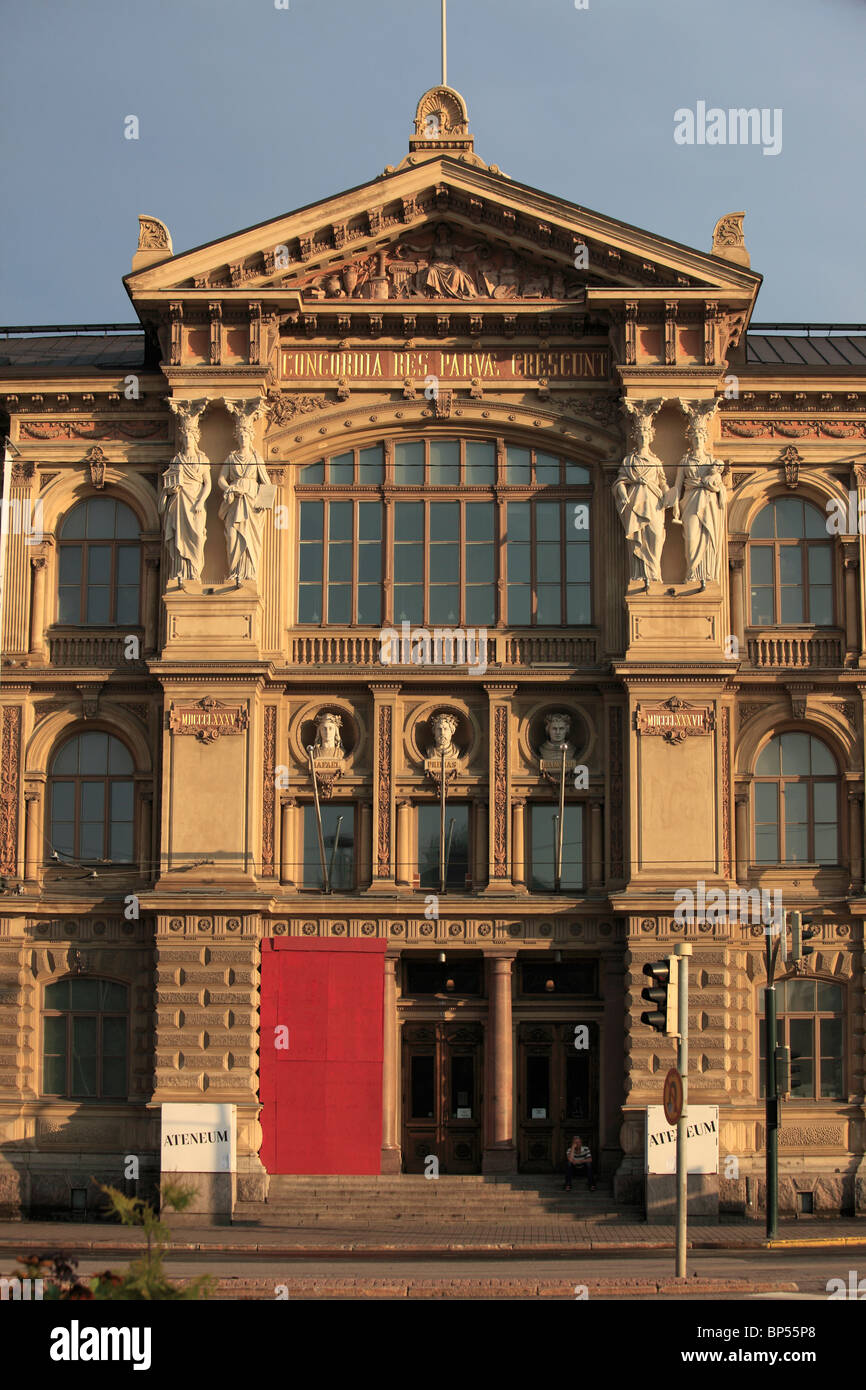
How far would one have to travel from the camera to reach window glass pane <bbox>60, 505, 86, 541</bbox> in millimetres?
41969

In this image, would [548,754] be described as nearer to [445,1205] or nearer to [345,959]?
[345,959]

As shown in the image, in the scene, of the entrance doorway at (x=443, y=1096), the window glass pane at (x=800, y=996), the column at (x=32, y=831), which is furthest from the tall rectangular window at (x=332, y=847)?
the window glass pane at (x=800, y=996)

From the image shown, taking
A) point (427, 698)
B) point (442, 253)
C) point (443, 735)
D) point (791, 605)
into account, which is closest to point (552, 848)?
point (443, 735)

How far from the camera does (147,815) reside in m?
40.7

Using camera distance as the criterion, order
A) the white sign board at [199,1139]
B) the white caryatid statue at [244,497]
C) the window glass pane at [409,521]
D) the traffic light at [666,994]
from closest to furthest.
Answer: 1. the traffic light at [666,994]
2. the white sign board at [199,1139]
3. the white caryatid statue at [244,497]
4. the window glass pane at [409,521]

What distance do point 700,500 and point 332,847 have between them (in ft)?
36.6

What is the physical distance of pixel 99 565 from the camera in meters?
41.9

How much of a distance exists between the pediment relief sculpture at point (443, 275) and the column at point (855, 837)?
1298 centimetres

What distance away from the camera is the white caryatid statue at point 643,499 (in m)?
40.0

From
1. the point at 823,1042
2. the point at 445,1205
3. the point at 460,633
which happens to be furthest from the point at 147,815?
the point at 823,1042

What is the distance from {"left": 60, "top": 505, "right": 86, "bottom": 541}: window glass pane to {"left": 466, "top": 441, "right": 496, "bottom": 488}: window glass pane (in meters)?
8.93

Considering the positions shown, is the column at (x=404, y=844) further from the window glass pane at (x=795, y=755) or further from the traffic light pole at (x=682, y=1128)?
the traffic light pole at (x=682, y=1128)

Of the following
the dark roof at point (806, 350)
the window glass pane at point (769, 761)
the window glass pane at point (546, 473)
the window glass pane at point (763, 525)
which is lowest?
the window glass pane at point (769, 761)

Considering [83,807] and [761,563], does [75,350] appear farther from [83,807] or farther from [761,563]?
[761,563]
